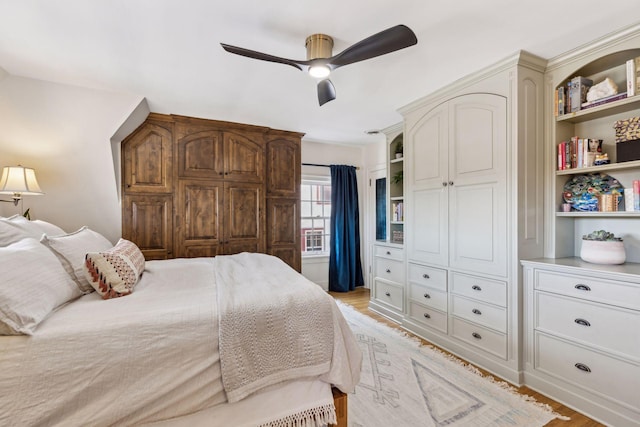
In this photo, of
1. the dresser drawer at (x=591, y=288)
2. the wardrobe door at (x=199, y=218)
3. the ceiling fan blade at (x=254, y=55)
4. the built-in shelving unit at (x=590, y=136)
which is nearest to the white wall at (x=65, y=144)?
the wardrobe door at (x=199, y=218)

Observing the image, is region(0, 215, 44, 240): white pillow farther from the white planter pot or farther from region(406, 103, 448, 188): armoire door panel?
the white planter pot

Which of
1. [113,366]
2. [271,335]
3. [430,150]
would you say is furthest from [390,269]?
[113,366]

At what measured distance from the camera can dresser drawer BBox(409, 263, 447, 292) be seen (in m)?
2.84

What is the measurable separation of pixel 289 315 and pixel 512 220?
1.85m

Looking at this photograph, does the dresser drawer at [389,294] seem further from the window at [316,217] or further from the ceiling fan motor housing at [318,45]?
the ceiling fan motor housing at [318,45]

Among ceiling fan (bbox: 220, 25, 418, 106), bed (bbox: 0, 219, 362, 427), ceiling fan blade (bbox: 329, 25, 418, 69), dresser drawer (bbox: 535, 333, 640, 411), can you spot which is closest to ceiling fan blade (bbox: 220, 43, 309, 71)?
ceiling fan (bbox: 220, 25, 418, 106)

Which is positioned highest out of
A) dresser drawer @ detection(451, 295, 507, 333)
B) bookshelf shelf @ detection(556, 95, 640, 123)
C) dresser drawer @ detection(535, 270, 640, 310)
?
bookshelf shelf @ detection(556, 95, 640, 123)

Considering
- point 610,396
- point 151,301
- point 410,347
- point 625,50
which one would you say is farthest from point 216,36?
point 610,396

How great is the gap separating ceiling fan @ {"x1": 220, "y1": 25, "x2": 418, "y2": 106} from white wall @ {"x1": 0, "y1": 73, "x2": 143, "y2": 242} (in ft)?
6.19

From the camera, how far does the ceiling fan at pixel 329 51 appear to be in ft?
5.16

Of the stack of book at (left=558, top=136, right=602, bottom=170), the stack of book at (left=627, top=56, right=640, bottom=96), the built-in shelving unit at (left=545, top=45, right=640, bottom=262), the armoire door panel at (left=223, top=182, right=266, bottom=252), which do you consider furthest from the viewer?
the armoire door panel at (left=223, top=182, right=266, bottom=252)

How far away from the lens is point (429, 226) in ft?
9.89

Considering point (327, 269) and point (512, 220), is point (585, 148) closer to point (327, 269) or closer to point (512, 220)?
point (512, 220)

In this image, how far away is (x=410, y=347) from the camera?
9.21 ft
